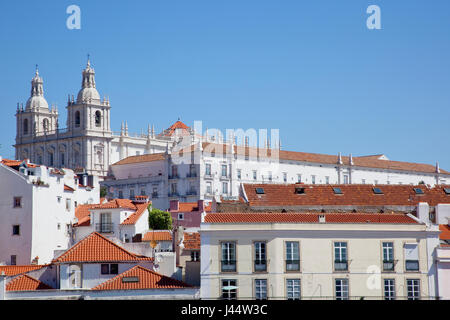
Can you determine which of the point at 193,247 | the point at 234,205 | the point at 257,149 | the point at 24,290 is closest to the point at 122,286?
the point at 24,290

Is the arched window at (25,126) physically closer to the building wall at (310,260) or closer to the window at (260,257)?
the building wall at (310,260)

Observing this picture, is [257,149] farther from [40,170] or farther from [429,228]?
[429,228]

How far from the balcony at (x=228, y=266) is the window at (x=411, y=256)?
8560 millimetres

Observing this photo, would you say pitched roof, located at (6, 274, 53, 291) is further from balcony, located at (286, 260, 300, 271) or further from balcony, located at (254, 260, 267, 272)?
balcony, located at (286, 260, 300, 271)

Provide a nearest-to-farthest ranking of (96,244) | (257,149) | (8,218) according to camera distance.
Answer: (96,244), (8,218), (257,149)

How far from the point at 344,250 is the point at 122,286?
10.9m

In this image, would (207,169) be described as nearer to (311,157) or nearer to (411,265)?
(311,157)

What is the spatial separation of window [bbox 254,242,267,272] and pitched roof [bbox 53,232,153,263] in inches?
258

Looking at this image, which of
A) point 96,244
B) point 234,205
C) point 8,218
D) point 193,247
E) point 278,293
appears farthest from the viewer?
point 8,218

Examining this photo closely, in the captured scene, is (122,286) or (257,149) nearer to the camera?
(122,286)

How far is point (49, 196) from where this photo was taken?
64.4 metres

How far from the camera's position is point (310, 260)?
44062mm

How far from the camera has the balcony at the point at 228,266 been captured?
43438 mm

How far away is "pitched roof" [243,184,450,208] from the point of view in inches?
2251
